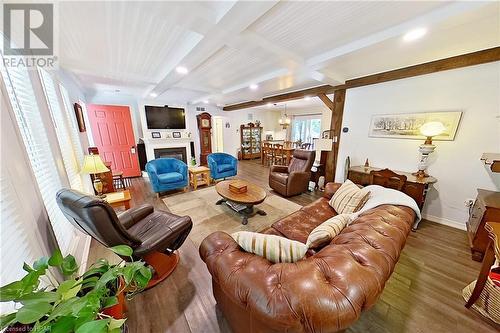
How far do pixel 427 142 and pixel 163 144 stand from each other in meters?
5.85

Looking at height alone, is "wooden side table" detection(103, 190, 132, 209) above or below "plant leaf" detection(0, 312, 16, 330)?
below

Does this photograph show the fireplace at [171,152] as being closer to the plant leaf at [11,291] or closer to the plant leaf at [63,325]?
the plant leaf at [11,291]

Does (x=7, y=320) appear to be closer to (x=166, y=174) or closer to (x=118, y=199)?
(x=118, y=199)

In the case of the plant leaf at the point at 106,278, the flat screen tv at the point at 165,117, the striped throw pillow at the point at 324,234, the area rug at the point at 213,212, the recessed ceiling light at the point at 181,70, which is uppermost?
the recessed ceiling light at the point at 181,70

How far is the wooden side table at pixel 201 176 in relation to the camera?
3977mm

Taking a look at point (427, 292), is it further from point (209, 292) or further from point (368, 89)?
point (368, 89)

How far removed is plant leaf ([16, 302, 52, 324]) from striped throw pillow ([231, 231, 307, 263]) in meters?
0.79

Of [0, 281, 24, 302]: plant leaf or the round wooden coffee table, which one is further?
the round wooden coffee table

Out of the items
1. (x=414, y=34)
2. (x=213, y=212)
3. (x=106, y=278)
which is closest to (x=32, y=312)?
(x=106, y=278)

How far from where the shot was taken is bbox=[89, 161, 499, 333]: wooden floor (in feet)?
4.10

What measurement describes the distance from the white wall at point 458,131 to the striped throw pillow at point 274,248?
3025 millimetres

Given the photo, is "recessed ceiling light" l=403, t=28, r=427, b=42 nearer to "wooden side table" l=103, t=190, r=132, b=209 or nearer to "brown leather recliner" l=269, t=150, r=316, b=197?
"brown leather recliner" l=269, t=150, r=316, b=197

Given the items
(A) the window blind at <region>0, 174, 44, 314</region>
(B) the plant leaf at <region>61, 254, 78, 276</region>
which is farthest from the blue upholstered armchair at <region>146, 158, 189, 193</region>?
(B) the plant leaf at <region>61, 254, 78, 276</region>

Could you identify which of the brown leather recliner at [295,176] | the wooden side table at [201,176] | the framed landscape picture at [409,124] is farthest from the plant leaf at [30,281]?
the framed landscape picture at [409,124]
